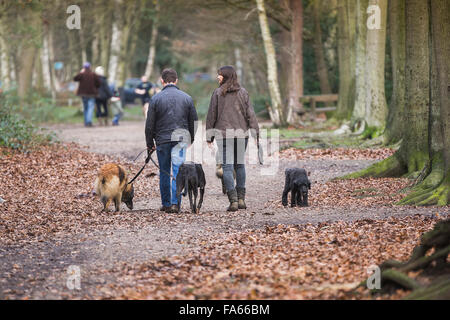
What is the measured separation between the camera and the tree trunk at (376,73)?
66.4 ft

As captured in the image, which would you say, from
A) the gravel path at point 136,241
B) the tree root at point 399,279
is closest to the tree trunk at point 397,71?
the gravel path at point 136,241

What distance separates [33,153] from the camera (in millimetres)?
18703

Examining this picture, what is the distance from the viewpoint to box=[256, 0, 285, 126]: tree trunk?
85.4 feet

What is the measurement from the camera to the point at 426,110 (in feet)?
44.3

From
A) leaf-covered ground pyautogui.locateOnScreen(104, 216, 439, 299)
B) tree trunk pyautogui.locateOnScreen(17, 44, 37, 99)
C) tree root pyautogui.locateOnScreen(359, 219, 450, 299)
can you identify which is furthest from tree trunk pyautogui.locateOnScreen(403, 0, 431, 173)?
tree trunk pyautogui.locateOnScreen(17, 44, 37, 99)

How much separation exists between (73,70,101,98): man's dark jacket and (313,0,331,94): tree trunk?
34.0 feet

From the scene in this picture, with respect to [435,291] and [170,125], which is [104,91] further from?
[435,291]

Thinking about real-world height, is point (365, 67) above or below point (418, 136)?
above

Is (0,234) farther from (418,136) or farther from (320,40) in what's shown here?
(320,40)

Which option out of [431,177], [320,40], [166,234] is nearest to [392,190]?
[431,177]

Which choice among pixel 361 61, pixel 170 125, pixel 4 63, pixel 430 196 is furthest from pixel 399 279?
pixel 4 63

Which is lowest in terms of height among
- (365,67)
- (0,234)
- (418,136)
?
(0,234)

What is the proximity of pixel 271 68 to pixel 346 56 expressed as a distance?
3.06 metres
